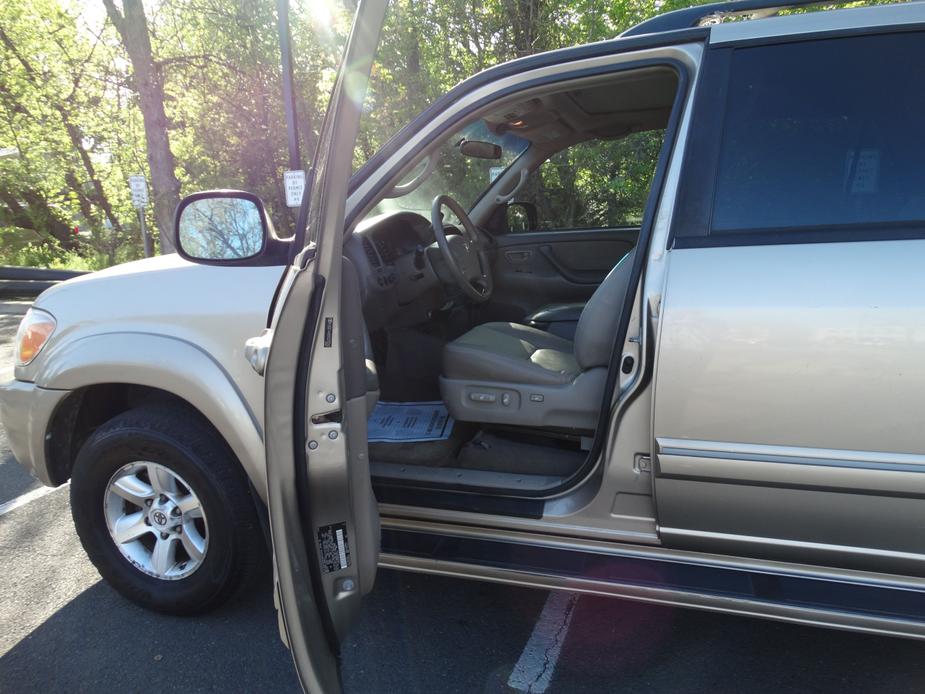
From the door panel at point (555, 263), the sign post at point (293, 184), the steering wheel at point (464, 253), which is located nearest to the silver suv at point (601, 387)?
the steering wheel at point (464, 253)

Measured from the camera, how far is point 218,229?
207 cm

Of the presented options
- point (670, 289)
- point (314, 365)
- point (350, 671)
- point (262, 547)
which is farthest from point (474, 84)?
point (350, 671)

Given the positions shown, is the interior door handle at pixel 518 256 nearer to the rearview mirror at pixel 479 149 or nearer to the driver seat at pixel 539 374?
the rearview mirror at pixel 479 149

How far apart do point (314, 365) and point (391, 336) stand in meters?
1.49

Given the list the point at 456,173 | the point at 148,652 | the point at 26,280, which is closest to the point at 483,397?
the point at 148,652

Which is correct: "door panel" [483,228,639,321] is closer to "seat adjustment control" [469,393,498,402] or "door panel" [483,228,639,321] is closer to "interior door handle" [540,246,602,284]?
"interior door handle" [540,246,602,284]

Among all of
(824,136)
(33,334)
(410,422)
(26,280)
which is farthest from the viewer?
(26,280)

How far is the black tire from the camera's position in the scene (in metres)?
2.13

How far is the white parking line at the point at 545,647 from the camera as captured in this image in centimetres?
201

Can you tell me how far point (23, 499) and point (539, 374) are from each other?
2.97 metres

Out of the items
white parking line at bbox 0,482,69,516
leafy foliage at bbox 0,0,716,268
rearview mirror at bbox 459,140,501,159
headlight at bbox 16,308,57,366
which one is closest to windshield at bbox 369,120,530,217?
rearview mirror at bbox 459,140,501,159

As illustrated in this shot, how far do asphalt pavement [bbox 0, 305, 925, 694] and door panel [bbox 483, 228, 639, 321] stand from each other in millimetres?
2303

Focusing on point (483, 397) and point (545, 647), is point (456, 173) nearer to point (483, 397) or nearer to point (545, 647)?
point (483, 397)

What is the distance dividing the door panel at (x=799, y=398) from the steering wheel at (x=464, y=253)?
4.78 feet
